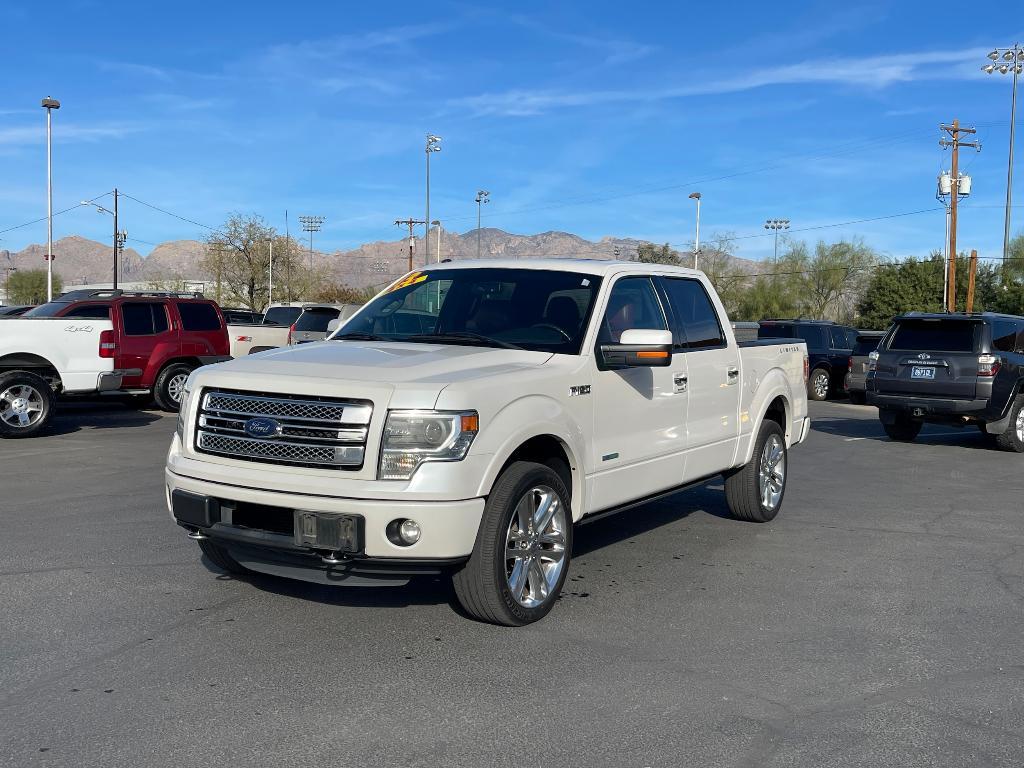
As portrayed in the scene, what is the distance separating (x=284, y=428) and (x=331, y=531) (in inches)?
23.8

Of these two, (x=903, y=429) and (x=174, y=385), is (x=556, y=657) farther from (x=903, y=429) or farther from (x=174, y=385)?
(x=174, y=385)

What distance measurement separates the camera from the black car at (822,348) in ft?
76.6

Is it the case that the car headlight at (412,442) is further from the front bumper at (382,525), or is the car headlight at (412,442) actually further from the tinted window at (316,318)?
the tinted window at (316,318)

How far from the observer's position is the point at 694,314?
24.7ft

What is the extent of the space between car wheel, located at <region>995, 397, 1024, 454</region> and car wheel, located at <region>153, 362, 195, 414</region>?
12.4 metres

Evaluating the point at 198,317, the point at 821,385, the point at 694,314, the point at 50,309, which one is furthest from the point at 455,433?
the point at 821,385

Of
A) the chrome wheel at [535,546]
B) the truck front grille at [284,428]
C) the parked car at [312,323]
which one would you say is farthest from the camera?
the parked car at [312,323]

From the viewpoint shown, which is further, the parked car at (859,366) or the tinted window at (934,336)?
the parked car at (859,366)

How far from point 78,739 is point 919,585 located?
4.98 metres

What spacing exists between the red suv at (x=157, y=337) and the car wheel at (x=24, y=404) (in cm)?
196

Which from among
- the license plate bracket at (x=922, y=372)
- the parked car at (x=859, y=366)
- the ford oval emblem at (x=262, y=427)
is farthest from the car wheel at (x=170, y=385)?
the parked car at (x=859, y=366)

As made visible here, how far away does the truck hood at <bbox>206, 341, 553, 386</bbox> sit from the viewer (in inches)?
201

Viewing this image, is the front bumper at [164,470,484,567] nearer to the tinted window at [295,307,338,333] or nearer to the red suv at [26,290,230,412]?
the red suv at [26,290,230,412]

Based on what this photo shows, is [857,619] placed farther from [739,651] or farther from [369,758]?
[369,758]
